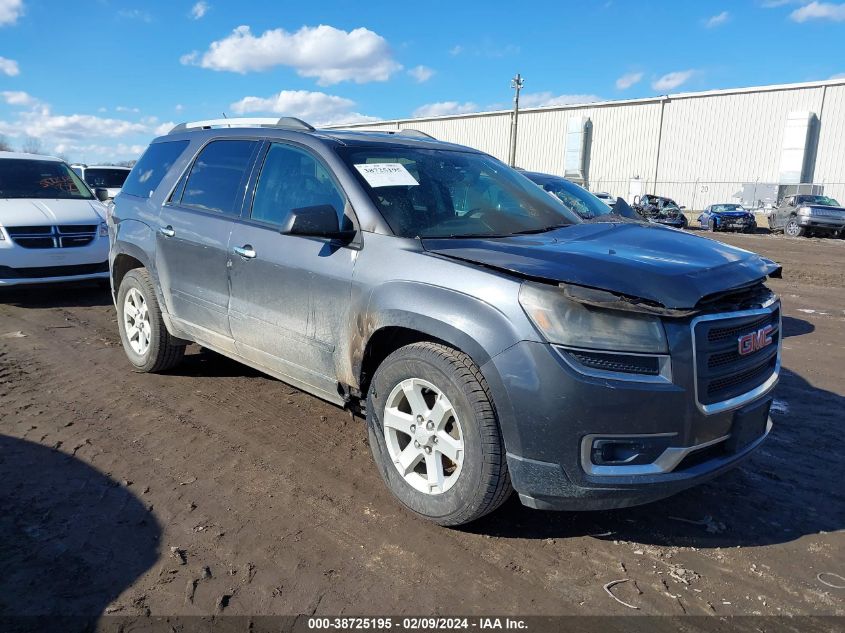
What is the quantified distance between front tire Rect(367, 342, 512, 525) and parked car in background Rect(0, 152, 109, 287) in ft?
22.1

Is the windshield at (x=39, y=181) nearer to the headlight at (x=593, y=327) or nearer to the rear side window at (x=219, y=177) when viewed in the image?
the rear side window at (x=219, y=177)

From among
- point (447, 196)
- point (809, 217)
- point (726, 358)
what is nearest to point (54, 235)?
point (447, 196)

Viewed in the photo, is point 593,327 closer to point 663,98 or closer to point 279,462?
→ point 279,462

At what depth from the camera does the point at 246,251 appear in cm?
397

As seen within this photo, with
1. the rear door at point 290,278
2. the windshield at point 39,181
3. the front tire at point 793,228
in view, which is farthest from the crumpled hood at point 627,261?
the front tire at point 793,228

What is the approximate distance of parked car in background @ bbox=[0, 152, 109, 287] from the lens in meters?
7.88

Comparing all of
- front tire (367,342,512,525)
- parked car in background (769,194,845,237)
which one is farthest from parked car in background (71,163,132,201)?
parked car in background (769,194,845,237)

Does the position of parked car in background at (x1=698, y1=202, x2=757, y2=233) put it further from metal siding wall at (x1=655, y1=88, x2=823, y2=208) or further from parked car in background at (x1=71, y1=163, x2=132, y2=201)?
parked car in background at (x1=71, y1=163, x2=132, y2=201)

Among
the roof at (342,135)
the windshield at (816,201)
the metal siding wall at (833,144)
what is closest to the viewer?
the roof at (342,135)

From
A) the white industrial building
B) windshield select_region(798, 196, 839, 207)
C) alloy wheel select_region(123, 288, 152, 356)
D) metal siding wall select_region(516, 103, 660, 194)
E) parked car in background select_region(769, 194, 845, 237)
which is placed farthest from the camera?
metal siding wall select_region(516, 103, 660, 194)

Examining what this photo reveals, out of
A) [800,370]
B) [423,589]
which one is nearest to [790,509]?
[423,589]

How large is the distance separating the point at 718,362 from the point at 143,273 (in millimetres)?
4330

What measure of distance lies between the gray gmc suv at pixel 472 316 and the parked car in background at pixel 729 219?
26105mm

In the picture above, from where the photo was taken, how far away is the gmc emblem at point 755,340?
286 cm
